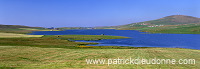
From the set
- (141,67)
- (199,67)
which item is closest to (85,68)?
(141,67)

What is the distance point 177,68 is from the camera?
102 ft

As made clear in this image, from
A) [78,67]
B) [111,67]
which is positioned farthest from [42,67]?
[111,67]

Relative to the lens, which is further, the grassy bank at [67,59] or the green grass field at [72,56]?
the green grass field at [72,56]

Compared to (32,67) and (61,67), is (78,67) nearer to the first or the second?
(61,67)

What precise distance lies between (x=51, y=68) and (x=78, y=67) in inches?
169

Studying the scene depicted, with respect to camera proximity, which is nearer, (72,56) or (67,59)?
(67,59)

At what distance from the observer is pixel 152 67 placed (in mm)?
31531

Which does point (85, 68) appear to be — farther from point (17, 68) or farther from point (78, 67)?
point (17, 68)

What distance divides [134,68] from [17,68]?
18573mm

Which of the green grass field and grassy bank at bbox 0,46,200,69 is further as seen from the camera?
the green grass field

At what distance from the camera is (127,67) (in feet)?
103

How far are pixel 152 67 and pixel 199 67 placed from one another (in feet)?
25.8

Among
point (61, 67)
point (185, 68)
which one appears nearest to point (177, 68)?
point (185, 68)

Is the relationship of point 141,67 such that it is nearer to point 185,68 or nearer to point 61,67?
point 185,68
